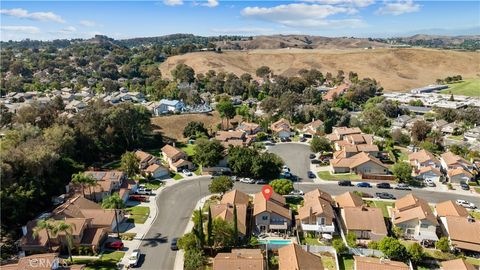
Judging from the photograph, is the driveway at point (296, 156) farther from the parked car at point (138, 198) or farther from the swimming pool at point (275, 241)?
the parked car at point (138, 198)

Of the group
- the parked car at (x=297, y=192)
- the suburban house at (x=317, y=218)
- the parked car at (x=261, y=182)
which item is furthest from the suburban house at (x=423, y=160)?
the parked car at (x=261, y=182)

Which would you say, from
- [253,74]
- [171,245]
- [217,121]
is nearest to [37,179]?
[171,245]

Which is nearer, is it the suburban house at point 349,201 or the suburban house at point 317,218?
the suburban house at point 317,218

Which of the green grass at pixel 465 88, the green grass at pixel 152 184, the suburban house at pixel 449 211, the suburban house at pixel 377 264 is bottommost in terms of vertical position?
the green grass at pixel 152 184

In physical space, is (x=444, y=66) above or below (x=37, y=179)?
above

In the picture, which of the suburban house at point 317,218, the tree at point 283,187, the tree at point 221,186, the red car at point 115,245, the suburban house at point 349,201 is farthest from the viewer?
the tree at point 283,187

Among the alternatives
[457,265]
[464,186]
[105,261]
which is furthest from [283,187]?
[464,186]

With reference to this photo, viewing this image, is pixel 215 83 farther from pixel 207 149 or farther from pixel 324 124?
pixel 207 149
